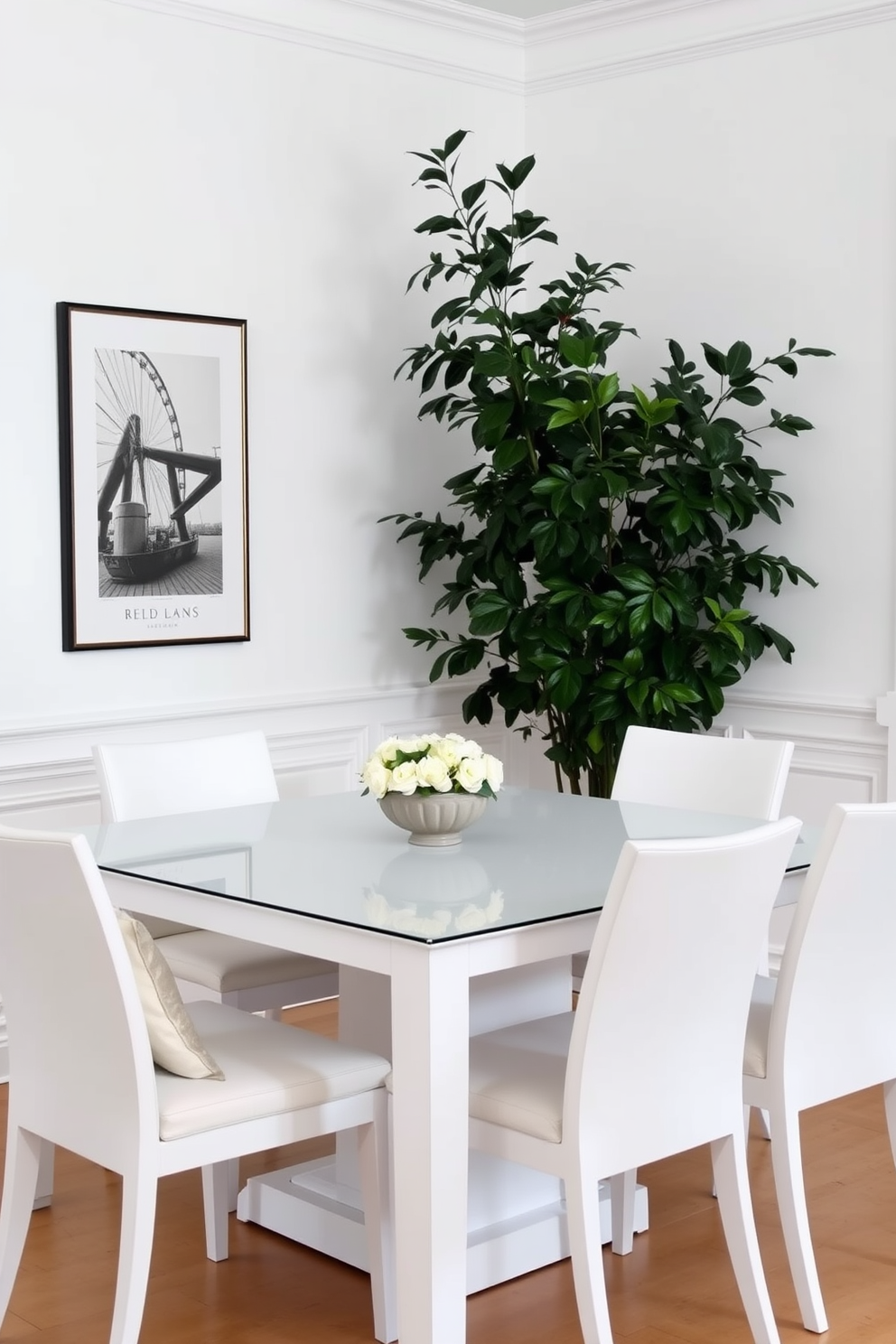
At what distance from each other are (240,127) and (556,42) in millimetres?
1317

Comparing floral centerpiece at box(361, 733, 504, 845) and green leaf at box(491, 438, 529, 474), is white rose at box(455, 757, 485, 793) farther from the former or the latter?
green leaf at box(491, 438, 529, 474)

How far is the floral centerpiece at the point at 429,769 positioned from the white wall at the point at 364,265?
156 cm

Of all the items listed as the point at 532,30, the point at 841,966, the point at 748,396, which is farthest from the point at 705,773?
the point at 532,30

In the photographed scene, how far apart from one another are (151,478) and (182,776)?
1137mm

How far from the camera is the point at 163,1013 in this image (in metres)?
2.49

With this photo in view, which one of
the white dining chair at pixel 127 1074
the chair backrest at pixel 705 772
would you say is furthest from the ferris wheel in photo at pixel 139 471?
the white dining chair at pixel 127 1074

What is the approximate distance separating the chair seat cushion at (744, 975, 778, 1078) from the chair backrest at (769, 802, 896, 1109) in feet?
0.10

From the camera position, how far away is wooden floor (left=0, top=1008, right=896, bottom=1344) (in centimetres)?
279

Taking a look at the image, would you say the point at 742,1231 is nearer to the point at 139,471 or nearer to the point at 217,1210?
the point at 217,1210

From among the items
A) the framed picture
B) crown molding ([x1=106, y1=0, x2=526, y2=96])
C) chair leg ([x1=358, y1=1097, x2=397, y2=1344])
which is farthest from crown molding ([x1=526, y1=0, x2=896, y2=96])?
chair leg ([x1=358, y1=1097, x2=397, y2=1344])

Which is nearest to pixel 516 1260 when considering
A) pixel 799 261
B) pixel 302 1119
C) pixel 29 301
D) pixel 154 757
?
pixel 302 1119

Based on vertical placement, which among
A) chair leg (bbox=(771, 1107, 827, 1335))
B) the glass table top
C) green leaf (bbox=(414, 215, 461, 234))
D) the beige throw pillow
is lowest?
chair leg (bbox=(771, 1107, 827, 1335))

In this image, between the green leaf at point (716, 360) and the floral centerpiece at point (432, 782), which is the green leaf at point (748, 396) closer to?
the green leaf at point (716, 360)

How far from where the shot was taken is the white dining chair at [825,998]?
106 inches
